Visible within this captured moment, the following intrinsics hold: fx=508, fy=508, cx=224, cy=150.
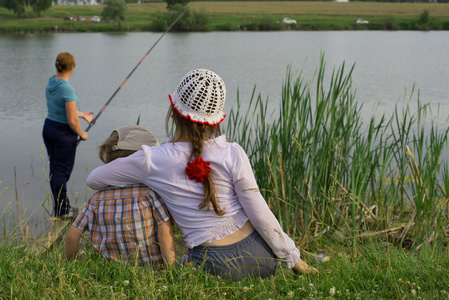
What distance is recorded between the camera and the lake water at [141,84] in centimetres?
491

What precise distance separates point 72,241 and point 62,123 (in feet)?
5.27

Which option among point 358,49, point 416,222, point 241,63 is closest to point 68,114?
point 416,222

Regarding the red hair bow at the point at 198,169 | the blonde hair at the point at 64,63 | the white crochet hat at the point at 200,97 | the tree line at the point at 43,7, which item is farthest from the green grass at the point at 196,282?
the tree line at the point at 43,7

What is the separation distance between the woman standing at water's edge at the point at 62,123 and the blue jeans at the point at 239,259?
176 centimetres

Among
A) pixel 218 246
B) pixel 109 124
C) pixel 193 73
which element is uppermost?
pixel 193 73

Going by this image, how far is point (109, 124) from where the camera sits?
20.8 ft

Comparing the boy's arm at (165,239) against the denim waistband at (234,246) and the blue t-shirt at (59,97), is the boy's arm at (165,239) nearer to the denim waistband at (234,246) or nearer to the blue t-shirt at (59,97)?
the denim waistband at (234,246)

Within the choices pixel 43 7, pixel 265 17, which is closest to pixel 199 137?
pixel 265 17

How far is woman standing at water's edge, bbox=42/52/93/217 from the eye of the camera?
3.40 meters

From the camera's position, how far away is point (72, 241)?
203cm

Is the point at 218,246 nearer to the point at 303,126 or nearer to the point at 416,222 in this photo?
the point at 303,126

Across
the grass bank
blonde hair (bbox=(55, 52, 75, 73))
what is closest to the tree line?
the grass bank

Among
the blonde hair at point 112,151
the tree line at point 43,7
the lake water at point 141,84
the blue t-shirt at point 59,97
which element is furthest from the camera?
the tree line at point 43,7

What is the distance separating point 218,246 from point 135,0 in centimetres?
5056
